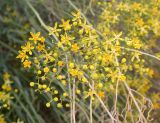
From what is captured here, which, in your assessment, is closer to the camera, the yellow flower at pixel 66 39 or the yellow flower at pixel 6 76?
the yellow flower at pixel 66 39

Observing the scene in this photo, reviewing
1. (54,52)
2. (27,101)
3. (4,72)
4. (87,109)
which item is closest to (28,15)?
(4,72)

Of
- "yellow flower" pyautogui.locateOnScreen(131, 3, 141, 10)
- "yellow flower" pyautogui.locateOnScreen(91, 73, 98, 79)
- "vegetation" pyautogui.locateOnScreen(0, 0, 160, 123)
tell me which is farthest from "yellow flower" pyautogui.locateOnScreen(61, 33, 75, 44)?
"yellow flower" pyautogui.locateOnScreen(131, 3, 141, 10)

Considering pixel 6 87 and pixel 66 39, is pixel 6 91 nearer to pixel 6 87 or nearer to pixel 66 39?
pixel 6 87

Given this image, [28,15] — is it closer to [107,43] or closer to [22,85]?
[22,85]

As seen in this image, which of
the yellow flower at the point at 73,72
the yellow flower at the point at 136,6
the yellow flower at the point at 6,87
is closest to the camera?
the yellow flower at the point at 73,72

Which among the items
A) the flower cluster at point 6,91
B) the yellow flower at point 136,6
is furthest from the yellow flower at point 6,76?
the yellow flower at point 136,6

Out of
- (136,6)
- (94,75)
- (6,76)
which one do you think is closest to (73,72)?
(94,75)

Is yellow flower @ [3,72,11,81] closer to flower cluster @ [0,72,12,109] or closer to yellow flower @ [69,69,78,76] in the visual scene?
flower cluster @ [0,72,12,109]

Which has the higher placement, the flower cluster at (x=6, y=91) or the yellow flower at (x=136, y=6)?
the yellow flower at (x=136, y=6)

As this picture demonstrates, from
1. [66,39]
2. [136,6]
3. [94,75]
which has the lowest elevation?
[94,75]

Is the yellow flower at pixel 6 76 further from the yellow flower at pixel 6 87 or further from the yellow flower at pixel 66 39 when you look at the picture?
the yellow flower at pixel 66 39

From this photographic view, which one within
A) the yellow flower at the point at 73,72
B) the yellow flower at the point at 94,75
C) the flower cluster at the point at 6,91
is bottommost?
the yellow flower at the point at 94,75
